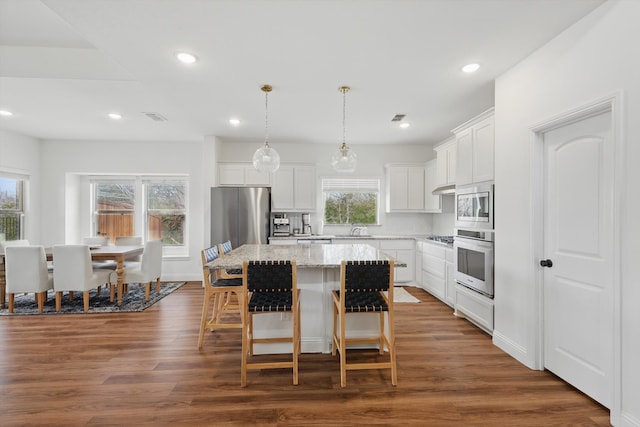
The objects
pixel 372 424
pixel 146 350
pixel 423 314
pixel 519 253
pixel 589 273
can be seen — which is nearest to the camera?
pixel 372 424

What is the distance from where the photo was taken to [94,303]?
4.30 meters

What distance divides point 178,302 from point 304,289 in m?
2.58

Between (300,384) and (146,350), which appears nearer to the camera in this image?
(300,384)

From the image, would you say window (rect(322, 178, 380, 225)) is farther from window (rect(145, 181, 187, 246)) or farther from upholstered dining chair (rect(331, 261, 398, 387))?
upholstered dining chair (rect(331, 261, 398, 387))

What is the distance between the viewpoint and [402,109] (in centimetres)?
390

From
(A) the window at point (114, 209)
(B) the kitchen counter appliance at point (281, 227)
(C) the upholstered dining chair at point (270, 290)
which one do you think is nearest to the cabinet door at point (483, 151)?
(C) the upholstered dining chair at point (270, 290)

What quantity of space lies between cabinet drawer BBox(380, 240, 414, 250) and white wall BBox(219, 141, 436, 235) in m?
0.73

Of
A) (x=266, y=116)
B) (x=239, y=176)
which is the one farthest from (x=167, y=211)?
(x=266, y=116)

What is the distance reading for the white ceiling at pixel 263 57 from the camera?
1996 millimetres

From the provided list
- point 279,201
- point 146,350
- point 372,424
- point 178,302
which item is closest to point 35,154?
point 178,302

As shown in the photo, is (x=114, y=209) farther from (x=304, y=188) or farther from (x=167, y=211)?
(x=304, y=188)

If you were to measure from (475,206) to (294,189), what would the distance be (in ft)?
10.4

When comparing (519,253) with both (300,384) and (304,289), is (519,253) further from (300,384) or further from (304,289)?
(300,384)

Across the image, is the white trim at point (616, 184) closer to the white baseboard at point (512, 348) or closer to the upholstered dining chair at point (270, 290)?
the white baseboard at point (512, 348)
